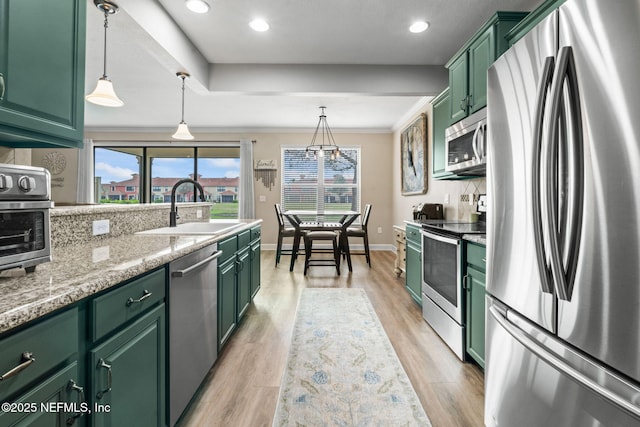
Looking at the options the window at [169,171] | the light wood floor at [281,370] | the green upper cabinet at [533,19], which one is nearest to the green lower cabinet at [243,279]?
the light wood floor at [281,370]

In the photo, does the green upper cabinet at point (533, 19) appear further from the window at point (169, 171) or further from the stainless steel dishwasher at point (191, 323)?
the window at point (169, 171)

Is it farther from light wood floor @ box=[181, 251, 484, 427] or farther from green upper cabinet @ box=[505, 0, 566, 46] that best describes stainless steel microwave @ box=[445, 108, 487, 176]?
light wood floor @ box=[181, 251, 484, 427]

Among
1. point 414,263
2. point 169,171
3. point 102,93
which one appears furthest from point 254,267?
point 169,171

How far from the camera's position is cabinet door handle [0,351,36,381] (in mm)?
605

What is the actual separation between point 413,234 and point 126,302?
105 inches

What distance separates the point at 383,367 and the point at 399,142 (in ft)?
16.3

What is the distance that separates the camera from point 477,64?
230cm

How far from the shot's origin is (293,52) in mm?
3320

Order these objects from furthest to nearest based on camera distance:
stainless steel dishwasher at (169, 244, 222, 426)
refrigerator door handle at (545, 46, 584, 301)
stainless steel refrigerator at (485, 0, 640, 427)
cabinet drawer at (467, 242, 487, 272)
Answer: cabinet drawer at (467, 242, 487, 272) < stainless steel dishwasher at (169, 244, 222, 426) < refrigerator door handle at (545, 46, 584, 301) < stainless steel refrigerator at (485, 0, 640, 427)

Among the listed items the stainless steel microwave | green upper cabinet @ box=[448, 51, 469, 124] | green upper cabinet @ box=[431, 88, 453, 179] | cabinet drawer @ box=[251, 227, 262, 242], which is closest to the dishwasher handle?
cabinet drawer @ box=[251, 227, 262, 242]

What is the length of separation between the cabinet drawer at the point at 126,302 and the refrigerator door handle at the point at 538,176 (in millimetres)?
1322

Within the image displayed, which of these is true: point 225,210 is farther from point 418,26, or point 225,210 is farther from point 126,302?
point 126,302

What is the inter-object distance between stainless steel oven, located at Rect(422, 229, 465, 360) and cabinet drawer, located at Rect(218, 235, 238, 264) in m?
1.52

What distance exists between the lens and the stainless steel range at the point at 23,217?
825 millimetres
